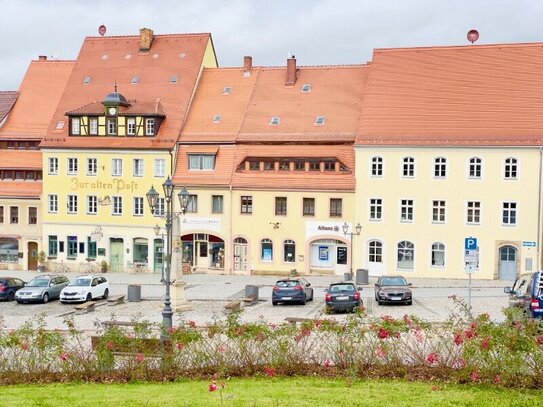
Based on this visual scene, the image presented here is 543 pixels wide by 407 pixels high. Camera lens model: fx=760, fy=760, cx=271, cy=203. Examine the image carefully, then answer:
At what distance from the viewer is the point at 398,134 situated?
143 ft

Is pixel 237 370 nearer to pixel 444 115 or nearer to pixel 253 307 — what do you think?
pixel 253 307

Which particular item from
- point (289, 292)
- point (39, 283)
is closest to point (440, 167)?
point (289, 292)

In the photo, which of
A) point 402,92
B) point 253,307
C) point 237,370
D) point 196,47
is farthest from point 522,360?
point 196,47

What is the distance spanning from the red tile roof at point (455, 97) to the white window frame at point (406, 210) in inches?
131

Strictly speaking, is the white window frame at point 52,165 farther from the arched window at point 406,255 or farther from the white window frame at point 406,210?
the arched window at point 406,255

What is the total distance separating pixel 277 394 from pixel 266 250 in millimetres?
32530

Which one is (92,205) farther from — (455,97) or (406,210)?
(455,97)

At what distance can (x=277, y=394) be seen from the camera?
13.4 metres

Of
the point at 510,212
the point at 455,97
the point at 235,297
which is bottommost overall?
the point at 235,297

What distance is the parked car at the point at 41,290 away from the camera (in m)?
34.4

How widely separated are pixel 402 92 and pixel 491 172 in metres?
7.38

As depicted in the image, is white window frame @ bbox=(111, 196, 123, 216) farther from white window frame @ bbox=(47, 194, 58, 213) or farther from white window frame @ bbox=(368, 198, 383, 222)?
white window frame @ bbox=(368, 198, 383, 222)

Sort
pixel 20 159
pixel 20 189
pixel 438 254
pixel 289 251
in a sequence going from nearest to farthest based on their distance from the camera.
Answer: pixel 438 254 → pixel 289 251 → pixel 20 189 → pixel 20 159

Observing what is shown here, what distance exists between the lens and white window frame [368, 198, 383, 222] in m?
43.9
